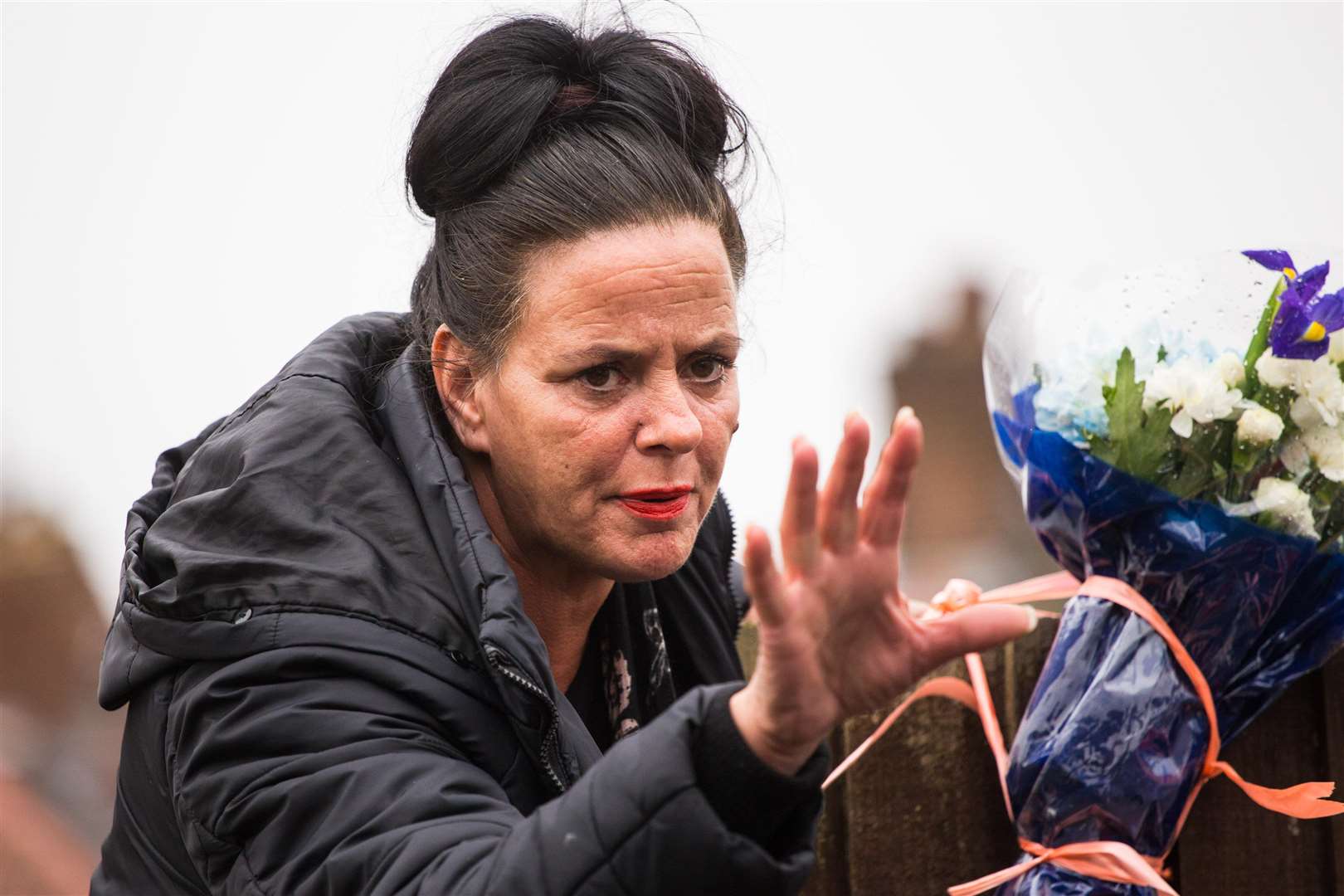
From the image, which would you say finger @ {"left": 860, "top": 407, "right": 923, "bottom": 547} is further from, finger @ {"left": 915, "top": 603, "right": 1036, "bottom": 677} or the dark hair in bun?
the dark hair in bun

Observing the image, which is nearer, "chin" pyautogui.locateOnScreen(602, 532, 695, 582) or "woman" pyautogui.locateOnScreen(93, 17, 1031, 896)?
"woman" pyautogui.locateOnScreen(93, 17, 1031, 896)

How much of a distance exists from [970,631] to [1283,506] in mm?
916

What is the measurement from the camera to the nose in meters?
2.09

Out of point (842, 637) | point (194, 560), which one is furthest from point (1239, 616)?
point (194, 560)

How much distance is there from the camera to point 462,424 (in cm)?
229

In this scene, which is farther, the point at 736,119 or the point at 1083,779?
the point at 736,119

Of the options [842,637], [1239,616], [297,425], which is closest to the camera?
[842,637]

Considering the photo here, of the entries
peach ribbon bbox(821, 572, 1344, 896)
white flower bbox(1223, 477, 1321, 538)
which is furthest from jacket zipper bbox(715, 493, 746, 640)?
white flower bbox(1223, 477, 1321, 538)

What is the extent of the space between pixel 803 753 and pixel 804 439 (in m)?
0.32

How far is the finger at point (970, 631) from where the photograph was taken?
1.39 meters

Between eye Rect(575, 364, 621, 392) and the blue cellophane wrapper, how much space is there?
0.65m

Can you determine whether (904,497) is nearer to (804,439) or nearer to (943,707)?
(804,439)

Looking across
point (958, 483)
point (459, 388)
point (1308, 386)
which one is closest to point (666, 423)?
point (459, 388)

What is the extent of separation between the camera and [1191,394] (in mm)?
2117
